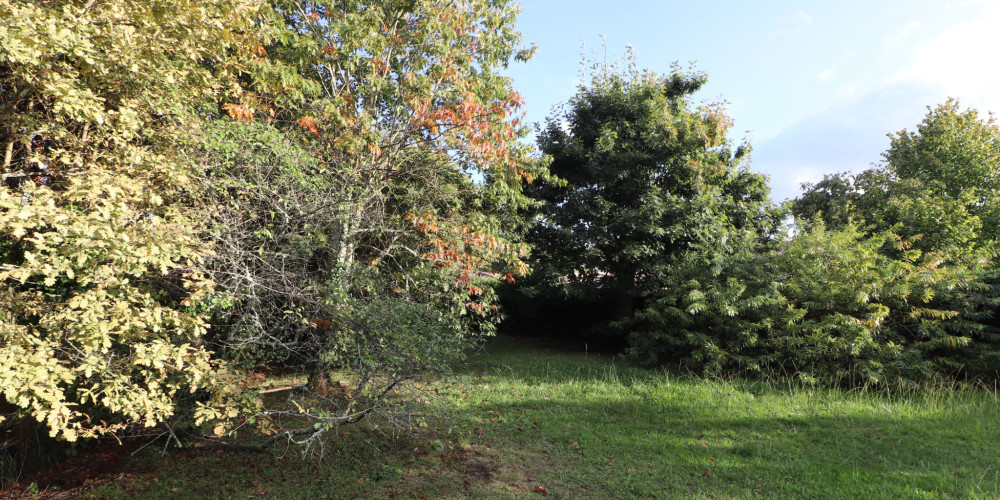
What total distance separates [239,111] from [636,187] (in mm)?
9271

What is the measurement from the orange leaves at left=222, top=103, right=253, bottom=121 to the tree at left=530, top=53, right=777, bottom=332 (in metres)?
7.38

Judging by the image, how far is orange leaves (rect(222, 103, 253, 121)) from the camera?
6.19 meters

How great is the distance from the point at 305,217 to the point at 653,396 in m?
6.13

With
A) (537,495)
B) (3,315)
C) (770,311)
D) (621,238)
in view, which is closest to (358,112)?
(3,315)

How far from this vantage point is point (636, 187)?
12.4 meters

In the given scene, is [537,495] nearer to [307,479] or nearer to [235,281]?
[307,479]

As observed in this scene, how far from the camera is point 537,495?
15.6 feet

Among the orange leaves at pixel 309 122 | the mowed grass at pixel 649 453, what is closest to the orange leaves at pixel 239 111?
the orange leaves at pixel 309 122

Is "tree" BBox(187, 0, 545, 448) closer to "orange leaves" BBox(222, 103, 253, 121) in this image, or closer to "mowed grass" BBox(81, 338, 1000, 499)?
"orange leaves" BBox(222, 103, 253, 121)

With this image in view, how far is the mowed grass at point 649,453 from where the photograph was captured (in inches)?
191

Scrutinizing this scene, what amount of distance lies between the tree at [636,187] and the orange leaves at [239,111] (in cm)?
738

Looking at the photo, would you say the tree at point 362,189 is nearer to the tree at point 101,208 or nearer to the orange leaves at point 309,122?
the orange leaves at point 309,122

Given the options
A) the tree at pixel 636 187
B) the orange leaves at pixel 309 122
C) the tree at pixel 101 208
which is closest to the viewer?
the tree at pixel 101 208

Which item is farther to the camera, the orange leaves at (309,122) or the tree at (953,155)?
the tree at (953,155)
